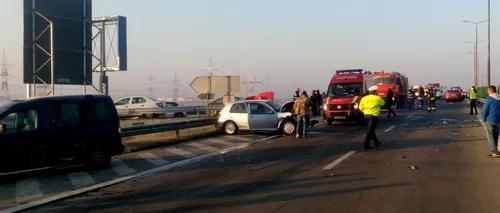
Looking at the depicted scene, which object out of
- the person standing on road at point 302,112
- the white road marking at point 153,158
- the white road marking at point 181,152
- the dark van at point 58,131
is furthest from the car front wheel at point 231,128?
the dark van at point 58,131

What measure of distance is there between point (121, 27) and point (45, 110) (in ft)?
69.6

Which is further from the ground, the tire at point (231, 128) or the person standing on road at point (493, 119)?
the person standing on road at point (493, 119)

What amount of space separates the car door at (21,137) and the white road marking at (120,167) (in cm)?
177

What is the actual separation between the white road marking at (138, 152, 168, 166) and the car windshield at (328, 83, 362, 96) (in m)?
12.2

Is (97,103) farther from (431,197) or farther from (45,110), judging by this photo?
(431,197)

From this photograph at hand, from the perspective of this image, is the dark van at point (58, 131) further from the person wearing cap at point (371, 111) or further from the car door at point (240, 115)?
the car door at point (240, 115)

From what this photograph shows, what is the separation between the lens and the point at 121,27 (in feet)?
102

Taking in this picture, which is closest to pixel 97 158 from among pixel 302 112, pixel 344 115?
pixel 302 112

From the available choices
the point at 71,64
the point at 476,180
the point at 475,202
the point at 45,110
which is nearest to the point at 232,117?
the point at 71,64

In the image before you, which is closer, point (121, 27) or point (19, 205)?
point (19, 205)

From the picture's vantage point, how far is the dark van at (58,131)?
33.8 ft

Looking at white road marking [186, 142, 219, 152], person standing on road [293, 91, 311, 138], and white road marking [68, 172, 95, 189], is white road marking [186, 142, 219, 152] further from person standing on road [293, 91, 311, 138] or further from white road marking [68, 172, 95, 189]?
white road marking [68, 172, 95, 189]

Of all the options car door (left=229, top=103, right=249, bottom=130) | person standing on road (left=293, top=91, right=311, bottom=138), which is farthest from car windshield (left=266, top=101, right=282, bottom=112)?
person standing on road (left=293, top=91, right=311, bottom=138)

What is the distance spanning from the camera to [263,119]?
1980cm
